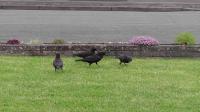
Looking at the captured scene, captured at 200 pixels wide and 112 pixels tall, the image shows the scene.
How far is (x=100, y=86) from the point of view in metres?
9.75

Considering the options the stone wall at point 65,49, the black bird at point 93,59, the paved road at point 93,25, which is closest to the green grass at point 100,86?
the black bird at point 93,59

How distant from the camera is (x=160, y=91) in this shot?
31.2ft

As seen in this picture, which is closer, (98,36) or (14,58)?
(14,58)

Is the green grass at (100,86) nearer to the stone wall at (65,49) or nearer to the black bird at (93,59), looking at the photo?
the black bird at (93,59)

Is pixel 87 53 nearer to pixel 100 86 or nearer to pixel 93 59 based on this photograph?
pixel 93 59

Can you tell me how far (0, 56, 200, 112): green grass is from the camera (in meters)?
8.50

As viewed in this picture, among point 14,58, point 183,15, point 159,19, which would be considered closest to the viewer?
point 14,58

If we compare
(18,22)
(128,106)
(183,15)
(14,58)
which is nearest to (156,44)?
(14,58)

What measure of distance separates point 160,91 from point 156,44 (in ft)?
13.5

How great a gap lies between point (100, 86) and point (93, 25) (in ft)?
39.6

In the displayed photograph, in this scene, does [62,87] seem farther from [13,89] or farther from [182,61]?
[182,61]

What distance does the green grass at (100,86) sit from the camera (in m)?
8.50

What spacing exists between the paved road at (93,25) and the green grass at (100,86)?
227 inches

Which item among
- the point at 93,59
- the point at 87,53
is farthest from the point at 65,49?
the point at 93,59
